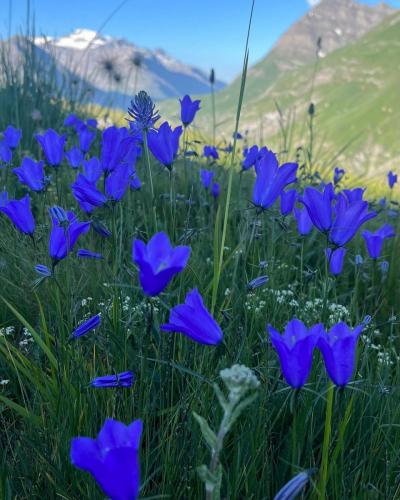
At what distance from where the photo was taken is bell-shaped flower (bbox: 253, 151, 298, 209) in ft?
5.58

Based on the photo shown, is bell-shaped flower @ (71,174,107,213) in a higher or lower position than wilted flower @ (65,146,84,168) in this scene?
lower

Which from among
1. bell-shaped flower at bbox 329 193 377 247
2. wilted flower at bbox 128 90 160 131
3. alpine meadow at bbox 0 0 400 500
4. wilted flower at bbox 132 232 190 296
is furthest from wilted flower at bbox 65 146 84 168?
wilted flower at bbox 132 232 190 296

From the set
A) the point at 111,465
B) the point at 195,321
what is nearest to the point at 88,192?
the point at 195,321

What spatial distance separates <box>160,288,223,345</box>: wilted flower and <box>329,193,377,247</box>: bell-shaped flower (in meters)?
0.61

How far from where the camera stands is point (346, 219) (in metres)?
1.59

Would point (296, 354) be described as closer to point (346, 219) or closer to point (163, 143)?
point (346, 219)

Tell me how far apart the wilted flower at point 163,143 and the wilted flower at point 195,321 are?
0.91 m

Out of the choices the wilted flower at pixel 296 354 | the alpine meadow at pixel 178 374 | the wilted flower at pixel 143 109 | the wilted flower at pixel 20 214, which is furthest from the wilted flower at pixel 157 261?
the wilted flower at pixel 20 214

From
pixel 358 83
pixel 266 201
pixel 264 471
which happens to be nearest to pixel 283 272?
pixel 266 201

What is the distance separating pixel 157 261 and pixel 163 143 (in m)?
0.90

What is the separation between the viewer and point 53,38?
21.2 ft

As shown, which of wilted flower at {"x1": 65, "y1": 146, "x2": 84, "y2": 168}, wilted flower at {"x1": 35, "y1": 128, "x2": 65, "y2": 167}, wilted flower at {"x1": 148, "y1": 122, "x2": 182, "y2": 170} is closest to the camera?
wilted flower at {"x1": 148, "y1": 122, "x2": 182, "y2": 170}

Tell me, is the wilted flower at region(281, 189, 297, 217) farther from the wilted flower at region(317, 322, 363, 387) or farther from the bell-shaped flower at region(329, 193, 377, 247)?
the wilted flower at region(317, 322, 363, 387)

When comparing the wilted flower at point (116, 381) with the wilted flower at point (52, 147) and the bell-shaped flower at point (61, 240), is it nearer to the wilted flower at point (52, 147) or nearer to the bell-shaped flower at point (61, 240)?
the bell-shaped flower at point (61, 240)
